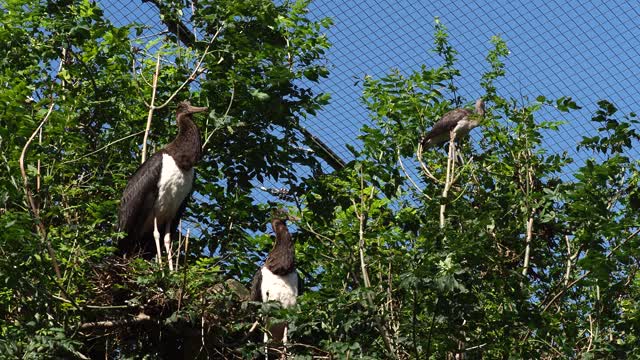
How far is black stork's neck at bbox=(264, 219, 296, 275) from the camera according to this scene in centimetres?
899

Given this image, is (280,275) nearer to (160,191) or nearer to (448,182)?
(160,191)

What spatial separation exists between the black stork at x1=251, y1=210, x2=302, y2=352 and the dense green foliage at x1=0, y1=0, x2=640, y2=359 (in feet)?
0.49

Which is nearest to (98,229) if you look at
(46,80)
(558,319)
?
(46,80)

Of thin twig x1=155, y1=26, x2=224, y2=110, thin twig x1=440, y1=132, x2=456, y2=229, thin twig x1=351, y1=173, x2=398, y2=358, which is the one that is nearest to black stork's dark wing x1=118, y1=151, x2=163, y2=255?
thin twig x1=155, y1=26, x2=224, y2=110

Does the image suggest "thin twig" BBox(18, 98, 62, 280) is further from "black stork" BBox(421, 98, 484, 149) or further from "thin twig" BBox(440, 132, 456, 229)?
"black stork" BBox(421, 98, 484, 149)

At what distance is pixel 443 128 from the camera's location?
947 centimetres

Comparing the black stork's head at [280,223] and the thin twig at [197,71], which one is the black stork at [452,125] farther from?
the thin twig at [197,71]

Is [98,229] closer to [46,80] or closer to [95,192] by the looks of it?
[95,192]

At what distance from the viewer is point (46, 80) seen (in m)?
8.81

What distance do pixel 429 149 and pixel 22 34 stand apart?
2.70m

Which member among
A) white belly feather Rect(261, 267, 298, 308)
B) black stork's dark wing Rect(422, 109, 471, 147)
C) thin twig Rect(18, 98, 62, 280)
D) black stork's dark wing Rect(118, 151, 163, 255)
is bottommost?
thin twig Rect(18, 98, 62, 280)

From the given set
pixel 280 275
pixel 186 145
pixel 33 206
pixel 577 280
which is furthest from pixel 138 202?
pixel 577 280

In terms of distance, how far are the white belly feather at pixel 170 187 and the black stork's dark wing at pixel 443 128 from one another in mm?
1561

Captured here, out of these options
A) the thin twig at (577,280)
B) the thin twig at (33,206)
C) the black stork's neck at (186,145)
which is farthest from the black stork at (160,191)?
the thin twig at (577,280)
